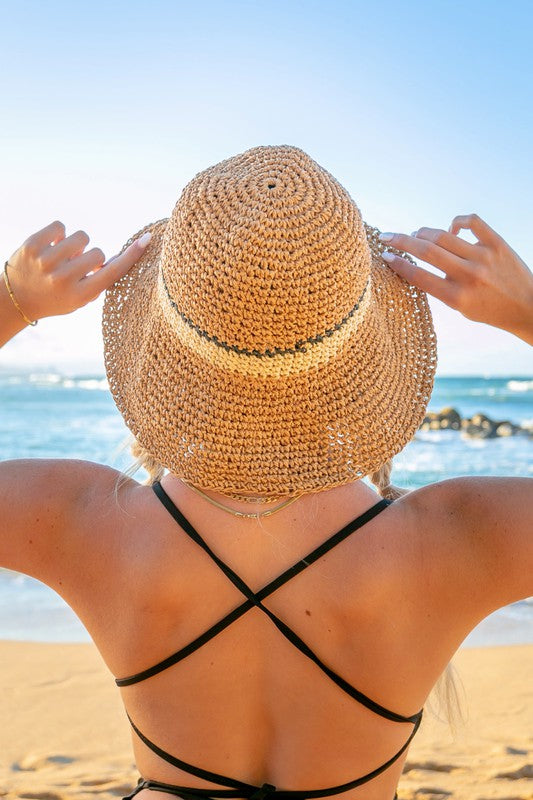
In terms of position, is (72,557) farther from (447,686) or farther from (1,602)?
(1,602)

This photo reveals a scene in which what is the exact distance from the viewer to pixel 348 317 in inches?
48.3

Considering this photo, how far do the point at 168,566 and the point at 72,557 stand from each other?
0.17 m

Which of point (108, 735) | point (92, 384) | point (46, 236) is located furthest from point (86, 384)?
point (46, 236)

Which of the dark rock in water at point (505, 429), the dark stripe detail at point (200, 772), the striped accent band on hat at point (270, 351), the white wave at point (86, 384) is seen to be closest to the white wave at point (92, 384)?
the white wave at point (86, 384)

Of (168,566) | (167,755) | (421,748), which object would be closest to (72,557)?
(168,566)

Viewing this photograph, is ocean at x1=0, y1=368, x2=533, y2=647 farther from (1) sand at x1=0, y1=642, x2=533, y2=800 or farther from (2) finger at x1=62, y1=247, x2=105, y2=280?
(1) sand at x1=0, y1=642, x2=533, y2=800

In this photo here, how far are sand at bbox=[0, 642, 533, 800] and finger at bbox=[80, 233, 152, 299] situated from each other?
228 cm

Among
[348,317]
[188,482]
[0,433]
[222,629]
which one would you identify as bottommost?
[222,629]

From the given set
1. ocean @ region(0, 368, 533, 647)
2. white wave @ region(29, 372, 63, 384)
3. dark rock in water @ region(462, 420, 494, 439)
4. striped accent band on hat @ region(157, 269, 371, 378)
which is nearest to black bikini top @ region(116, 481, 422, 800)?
striped accent band on hat @ region(157, 269, 371, 378)

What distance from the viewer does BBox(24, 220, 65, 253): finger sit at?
1.38 meters

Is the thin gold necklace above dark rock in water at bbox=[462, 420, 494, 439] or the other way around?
the other way around

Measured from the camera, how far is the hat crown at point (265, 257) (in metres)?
1.14

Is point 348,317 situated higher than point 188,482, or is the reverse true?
point 348,317

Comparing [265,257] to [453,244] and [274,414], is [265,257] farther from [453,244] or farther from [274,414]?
[453,244]
